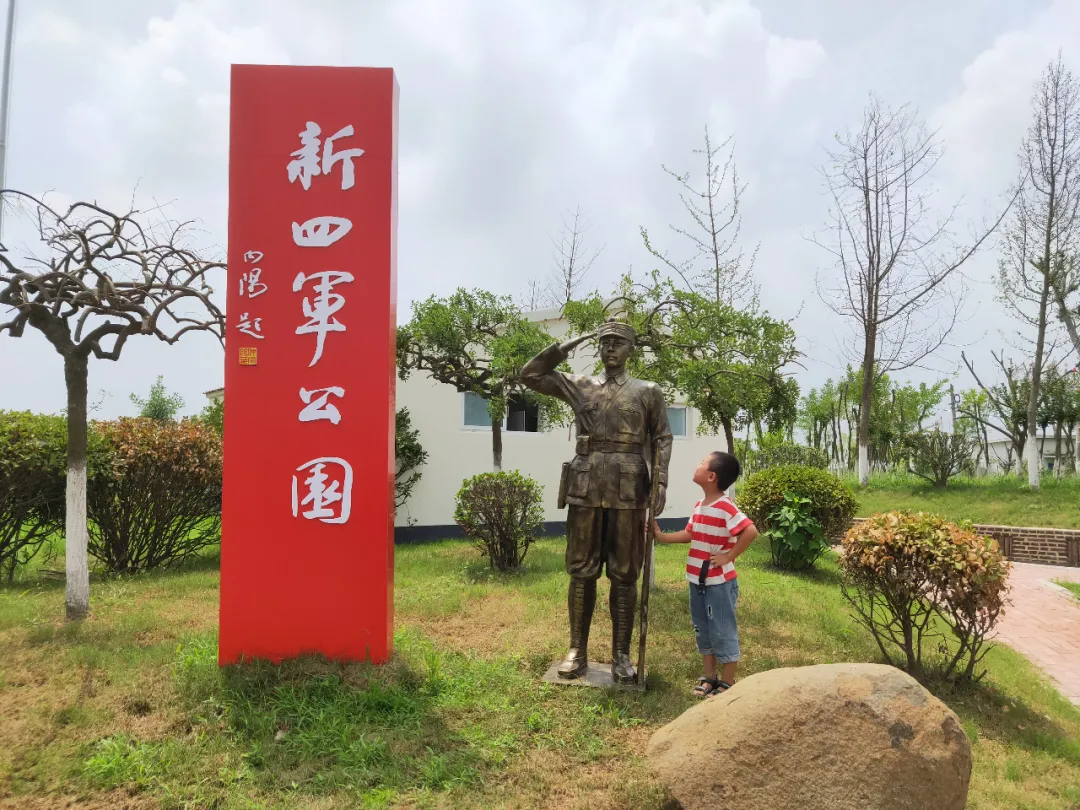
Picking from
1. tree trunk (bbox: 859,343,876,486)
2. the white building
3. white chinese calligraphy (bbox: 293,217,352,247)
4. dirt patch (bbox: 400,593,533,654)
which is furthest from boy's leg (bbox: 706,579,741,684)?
tree trunk (bbox: 859,343,876,486)

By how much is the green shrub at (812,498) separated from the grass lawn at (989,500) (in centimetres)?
320

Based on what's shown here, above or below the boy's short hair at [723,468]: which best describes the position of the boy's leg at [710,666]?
below

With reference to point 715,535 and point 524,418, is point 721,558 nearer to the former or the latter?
point 715,535

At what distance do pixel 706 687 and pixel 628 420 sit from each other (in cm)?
176

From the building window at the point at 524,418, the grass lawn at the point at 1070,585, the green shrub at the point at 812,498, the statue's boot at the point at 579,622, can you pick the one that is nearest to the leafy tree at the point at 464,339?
the building window at the point at 524,418

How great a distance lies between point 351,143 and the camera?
15.1 feet

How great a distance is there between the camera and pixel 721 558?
4172 millimetres

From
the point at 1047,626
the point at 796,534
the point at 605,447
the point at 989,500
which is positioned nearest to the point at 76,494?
the point at 605,447

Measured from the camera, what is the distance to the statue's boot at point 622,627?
14.5ft

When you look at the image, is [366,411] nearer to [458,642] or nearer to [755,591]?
[458,642]

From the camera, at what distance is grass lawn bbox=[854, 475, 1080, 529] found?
41.2 ft

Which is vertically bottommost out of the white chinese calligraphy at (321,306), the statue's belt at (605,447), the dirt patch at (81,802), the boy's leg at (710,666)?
the dirt patch at (81,802)

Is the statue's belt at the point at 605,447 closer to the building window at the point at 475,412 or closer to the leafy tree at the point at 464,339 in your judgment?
the leafy tree at the point at 464,339

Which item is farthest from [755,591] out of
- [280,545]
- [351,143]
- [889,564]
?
[351,143]
